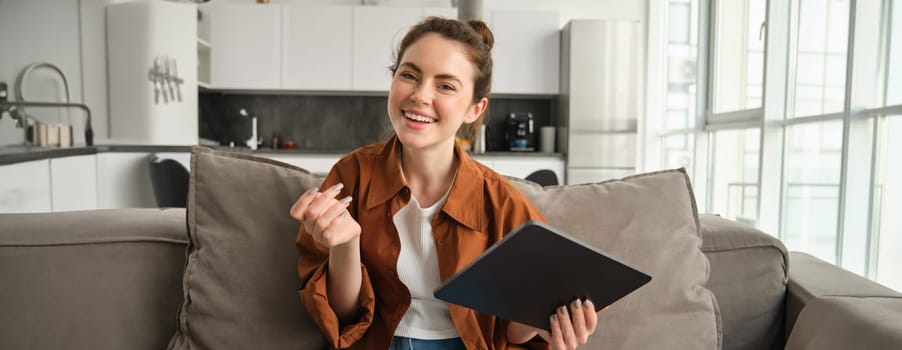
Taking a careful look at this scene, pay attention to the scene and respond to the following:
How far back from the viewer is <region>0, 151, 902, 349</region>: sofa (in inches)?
46.9

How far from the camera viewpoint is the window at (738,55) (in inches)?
122

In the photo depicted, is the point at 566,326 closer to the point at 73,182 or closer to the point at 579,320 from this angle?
the point at 579,320

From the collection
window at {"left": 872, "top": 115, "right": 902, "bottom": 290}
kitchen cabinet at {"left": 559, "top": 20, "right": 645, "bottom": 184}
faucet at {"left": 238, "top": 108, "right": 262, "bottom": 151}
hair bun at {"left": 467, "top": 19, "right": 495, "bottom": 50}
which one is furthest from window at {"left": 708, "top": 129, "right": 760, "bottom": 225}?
faucet at {"left": 238, "top": 108, "right": 262, "bottom": 151}

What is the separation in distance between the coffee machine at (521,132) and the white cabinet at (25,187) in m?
3.35

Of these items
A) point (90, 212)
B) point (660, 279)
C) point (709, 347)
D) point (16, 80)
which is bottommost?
point (709, 347)

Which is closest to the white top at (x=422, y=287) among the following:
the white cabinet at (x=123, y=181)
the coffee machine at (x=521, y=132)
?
the white cabinet at (x=123, y=181)

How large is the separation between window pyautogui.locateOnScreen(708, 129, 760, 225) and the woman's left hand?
239 cm

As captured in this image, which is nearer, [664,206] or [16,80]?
[664,206]

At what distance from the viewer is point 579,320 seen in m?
0.96

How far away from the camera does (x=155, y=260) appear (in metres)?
1.27

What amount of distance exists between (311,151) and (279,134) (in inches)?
25.7

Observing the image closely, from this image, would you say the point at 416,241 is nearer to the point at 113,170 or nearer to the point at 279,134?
the point at 113,170

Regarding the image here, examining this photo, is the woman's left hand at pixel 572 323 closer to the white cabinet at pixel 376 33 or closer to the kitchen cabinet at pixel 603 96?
the kitchen cabinet at pixel 603 96

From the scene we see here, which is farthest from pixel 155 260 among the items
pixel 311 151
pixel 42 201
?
pixel 311 151
